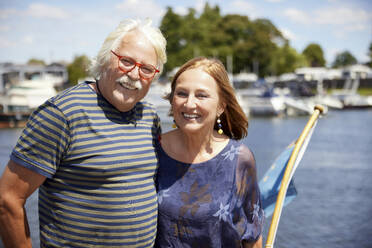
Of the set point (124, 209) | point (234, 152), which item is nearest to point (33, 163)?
point (124, 209)

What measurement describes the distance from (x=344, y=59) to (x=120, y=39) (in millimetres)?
157025

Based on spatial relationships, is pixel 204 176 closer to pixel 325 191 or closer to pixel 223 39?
pixel 325 191

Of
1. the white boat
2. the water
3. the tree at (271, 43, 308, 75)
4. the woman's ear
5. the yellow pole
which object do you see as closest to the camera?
the woman's ear

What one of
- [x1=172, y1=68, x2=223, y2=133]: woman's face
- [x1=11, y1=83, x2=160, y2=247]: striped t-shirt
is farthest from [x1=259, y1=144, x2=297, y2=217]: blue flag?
[x1=11, y1=83, x2=160, y2=247]: striped t-shirt

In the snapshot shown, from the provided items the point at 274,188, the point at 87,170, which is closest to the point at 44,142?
the point at 87,170

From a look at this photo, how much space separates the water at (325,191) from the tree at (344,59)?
12589 cm

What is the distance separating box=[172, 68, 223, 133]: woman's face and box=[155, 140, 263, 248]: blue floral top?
0.32 m

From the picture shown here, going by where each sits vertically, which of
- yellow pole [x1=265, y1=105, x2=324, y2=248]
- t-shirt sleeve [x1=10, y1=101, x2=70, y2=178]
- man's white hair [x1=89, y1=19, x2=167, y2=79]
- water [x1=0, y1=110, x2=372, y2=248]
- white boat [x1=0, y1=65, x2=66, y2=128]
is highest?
man's white hair [x1=89, y1=19, x2=167, y2=79]

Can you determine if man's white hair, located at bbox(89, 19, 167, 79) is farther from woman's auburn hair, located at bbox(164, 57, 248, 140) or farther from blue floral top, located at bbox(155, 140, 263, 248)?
blue floral top, located at bbox(155, 140, 263, 248)

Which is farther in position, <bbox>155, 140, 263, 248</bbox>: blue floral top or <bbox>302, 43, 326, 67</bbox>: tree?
<bbox>302, 43, 326, 67</bbox>: tree

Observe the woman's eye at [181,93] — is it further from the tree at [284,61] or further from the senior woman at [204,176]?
the tree at [284,61]

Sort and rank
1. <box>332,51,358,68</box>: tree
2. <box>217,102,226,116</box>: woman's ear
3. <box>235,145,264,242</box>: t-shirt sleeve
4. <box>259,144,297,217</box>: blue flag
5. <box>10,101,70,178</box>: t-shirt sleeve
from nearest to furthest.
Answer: <box>10,101,70,178</box>: t-shirt sleeve
<box>235,145,264,242</box>: t-shirt sleeve
<box>217,102,226,116</box>: woman's ear
<box>259,144,297,217</box>: blue flag
<box>332,51,358,68</box>: tree

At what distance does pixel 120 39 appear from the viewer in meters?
2.70

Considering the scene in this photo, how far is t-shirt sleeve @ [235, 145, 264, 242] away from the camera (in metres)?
2.94
